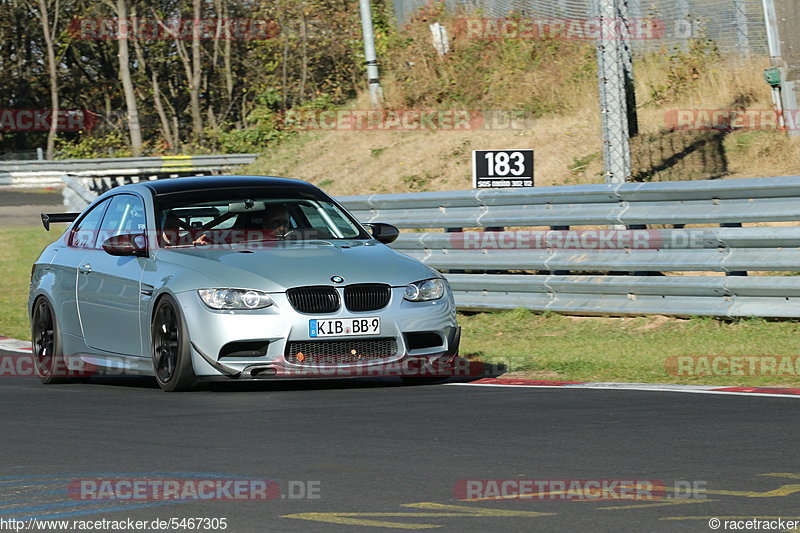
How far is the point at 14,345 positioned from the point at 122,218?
13.1 ft

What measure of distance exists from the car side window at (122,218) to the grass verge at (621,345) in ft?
9.64

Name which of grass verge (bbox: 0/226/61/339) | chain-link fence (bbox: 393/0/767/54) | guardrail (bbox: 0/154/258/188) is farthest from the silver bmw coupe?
guardrail (bbox: 0/154/258/188)

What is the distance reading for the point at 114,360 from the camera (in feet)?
33.4

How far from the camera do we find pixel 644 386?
30.7 feet

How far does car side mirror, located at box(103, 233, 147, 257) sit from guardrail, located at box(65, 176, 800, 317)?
4.80 m

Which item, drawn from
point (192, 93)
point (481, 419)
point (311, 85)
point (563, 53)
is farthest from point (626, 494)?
point (192, 93)

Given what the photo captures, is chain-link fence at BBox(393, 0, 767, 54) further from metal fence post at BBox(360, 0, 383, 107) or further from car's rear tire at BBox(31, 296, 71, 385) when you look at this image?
car's rear tire at BBox(31, 296, 71, 385)

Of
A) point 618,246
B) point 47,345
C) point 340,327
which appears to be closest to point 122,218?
point 47,345

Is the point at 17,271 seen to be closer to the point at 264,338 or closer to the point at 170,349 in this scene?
the point at 170,349

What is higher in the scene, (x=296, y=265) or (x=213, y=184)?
(x=213, y=184)

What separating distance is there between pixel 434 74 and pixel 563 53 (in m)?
3.84

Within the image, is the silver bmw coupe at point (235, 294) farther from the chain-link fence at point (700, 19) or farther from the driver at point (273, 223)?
the chain-link fence at point (700, 19)

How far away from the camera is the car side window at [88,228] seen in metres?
11.0

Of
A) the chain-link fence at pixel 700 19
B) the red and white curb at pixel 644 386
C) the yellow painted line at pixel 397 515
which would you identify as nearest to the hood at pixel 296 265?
the red and white curb at pixel 644 386
